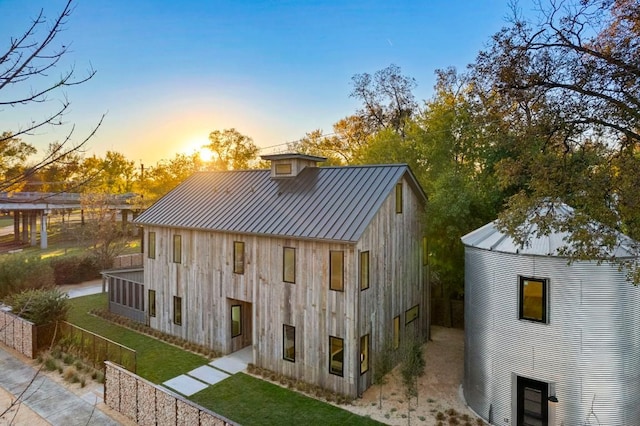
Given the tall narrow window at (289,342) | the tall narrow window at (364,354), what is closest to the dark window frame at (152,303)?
the tall narrow window at (289,342)

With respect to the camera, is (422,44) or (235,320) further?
(422,44)

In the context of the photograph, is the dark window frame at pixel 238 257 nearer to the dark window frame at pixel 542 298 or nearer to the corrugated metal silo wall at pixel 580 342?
the corrugated metal silo wall at pixel 580 342

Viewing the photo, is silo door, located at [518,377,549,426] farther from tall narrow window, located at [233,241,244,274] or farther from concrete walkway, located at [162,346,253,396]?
tall narrow window, located at [233,241,244,274]

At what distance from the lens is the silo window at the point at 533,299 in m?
9.55

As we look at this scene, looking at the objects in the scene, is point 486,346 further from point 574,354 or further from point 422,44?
point 422,44

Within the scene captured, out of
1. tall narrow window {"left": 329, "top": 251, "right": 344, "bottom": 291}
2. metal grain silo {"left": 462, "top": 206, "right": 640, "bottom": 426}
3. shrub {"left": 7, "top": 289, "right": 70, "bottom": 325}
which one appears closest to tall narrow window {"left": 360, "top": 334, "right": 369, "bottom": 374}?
tall narrow window {"left": 329, "top": 251, "right": 344, "bottom": 291}

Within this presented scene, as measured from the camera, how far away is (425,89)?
29.2 m

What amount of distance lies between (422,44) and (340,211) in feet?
35.1

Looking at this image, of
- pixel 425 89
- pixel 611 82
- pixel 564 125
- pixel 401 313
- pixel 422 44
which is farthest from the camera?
pixel 425 89

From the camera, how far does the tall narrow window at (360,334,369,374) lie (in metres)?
12.0

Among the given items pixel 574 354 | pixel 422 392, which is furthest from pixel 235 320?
pixel 574 354

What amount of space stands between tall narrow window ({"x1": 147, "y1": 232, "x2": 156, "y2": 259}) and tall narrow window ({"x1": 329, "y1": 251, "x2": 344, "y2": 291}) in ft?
31.9

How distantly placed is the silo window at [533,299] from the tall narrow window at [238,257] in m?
9.33

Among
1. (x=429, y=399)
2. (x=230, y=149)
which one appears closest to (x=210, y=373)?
(x=429, y=399)
